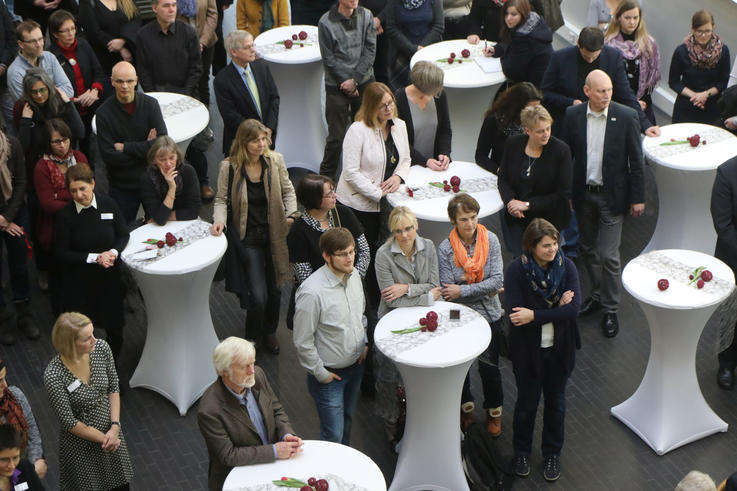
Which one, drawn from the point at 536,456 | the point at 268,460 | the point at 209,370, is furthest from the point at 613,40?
the point at 268,460

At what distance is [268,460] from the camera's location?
15.9 ft

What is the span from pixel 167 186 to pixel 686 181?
3.78m

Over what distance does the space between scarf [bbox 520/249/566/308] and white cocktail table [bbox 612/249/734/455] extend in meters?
0.72

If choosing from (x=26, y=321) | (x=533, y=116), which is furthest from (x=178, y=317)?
(x=533, y=116)

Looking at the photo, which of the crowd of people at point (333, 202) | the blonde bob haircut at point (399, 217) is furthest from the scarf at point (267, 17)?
the blonde bob haircut at point (399, 217)

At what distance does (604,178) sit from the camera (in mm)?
7141

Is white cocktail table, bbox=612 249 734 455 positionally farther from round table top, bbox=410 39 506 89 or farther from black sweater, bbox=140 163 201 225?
black sweater, bbox=140 163 201 225

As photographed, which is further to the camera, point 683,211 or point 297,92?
point 297,92

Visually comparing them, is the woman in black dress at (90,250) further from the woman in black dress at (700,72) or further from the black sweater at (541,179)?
the woman in black dress at (700,72)

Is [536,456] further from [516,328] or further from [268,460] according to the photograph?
A: [268,460]

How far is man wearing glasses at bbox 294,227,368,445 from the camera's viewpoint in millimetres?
5422

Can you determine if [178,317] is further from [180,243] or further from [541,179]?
[541,179]

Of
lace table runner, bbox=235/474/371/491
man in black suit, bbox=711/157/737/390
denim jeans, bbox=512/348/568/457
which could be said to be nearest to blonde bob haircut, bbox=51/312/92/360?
lace table runner, bbox=235/474/371/491

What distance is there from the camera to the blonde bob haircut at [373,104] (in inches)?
268
